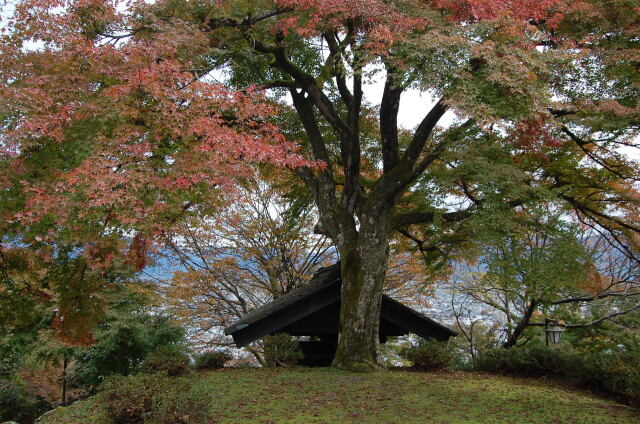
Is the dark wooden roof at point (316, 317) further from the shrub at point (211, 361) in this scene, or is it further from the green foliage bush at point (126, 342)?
the green foliage bush at point (126, 342)

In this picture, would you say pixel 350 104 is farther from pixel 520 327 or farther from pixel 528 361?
pixel 520 327

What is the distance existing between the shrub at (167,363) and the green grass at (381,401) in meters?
0.41

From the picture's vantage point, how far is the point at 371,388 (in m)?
7.30

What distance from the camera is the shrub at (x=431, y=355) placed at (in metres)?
9.60

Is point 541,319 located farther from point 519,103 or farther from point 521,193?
point 519,103

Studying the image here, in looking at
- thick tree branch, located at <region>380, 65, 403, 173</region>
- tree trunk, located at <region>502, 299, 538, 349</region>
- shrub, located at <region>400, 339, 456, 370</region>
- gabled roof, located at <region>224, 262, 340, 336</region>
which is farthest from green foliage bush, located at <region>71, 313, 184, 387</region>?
tree trunk, located at <region>502, 299, 538, 349</region>

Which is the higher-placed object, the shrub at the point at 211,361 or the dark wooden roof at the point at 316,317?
the dark wooden roof at the point at 316,317

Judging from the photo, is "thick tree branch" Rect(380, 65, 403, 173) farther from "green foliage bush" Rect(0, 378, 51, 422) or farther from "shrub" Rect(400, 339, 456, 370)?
"green foliage bush" Rect(0, 378, 51, 422)

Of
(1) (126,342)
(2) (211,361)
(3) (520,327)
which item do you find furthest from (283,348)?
(3) (520,327)

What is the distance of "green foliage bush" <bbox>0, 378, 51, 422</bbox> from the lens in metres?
12.3

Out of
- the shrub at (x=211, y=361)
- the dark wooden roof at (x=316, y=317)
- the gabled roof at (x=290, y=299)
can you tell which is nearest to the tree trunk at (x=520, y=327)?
the dark wooden roof at (x=316, y=317)

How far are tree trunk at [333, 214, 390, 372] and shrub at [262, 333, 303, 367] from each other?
1.18 meters

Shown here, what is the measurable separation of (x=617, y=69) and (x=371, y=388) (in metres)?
5.89

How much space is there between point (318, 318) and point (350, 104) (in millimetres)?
4540
